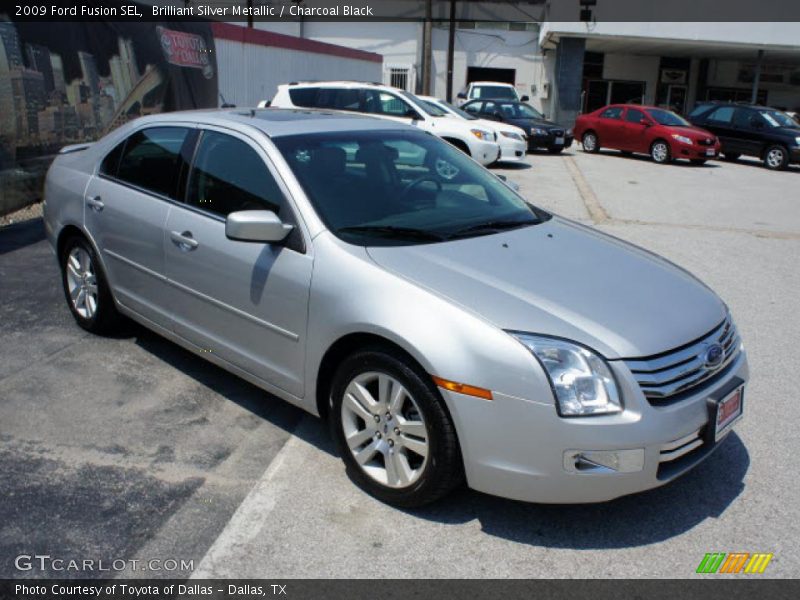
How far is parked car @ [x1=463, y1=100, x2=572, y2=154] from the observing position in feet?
68.7

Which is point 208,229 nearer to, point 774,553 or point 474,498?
point 474,498

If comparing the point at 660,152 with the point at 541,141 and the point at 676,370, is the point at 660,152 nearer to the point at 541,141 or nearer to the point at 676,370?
the point at 541,141

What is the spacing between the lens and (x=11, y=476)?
3.56 meters

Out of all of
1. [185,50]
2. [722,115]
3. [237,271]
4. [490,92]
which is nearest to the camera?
[237,271]

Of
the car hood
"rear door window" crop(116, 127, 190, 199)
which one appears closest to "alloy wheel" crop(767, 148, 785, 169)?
the car hood

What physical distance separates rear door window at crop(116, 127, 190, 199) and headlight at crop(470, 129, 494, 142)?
11.4 m

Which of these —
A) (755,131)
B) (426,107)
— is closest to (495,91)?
(755,131)

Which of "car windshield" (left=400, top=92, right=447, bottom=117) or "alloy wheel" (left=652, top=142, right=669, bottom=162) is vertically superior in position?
"car windshield" (left=400, top=92, right=447, bottom=117)

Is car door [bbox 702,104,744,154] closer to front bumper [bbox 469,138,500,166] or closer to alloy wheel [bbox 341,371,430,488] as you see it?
front bumper [bbox 469,138,500,166]

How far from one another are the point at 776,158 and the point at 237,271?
19921 millimetres

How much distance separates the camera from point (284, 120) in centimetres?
450

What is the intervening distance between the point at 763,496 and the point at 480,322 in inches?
64.3

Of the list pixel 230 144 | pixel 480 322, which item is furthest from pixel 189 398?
pixel 480 322

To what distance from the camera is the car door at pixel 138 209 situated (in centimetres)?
454
